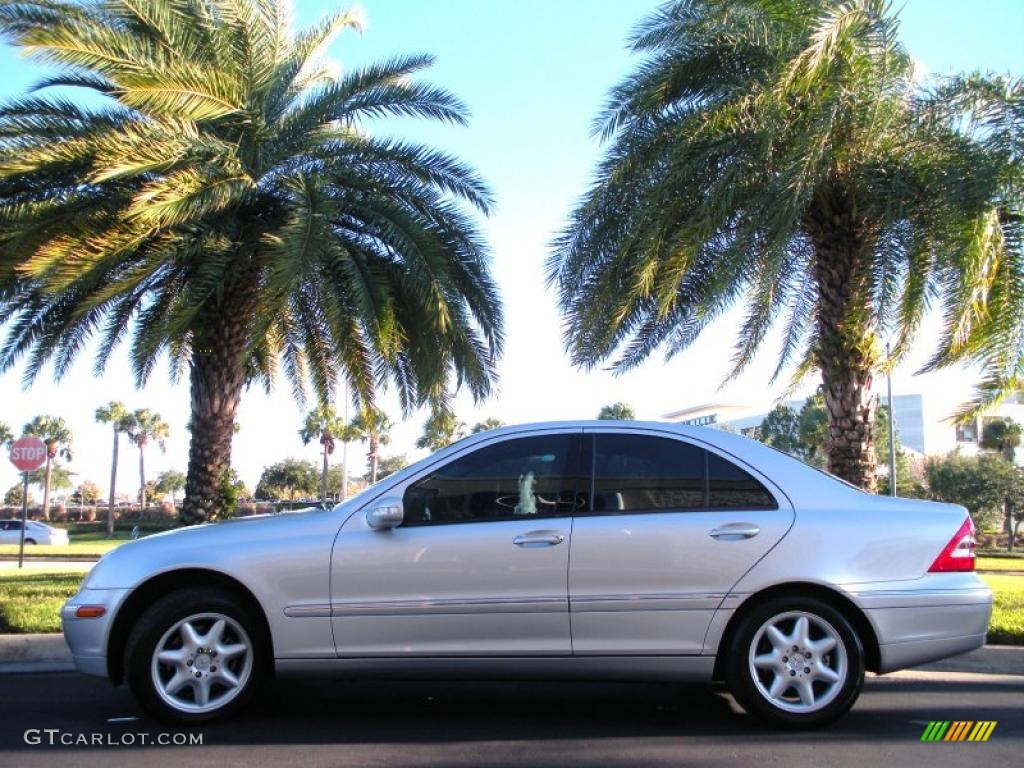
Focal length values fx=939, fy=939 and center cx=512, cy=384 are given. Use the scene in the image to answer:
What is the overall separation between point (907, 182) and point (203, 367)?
27.2 ft

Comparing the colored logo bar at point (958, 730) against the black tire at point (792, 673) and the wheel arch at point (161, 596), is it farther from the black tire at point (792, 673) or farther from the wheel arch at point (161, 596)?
the wheel arch at point (161, 596)

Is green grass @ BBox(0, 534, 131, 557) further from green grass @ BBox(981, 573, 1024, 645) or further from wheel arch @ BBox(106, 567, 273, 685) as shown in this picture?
green grass @ BBox(981, 573, 1024, 645)

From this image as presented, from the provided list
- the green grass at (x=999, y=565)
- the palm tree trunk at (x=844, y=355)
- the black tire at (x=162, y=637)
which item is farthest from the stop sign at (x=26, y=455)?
the green grass at (x=999, y=565)

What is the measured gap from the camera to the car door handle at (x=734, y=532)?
4.89 meters

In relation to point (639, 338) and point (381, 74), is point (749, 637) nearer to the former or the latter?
point (639, 338)

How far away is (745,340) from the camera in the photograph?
1281cm

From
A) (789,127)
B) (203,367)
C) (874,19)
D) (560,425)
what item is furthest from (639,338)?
(560,425)

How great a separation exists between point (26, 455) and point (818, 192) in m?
12.8

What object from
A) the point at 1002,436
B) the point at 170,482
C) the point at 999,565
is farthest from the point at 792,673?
the point at 170,482

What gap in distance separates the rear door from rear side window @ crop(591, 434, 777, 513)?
0.6 inches

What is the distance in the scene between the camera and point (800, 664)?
4816mm

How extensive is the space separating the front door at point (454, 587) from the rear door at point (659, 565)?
0.12m

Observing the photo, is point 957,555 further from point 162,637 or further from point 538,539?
point 162,637

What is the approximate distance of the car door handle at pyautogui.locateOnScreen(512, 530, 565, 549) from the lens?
488 cm
